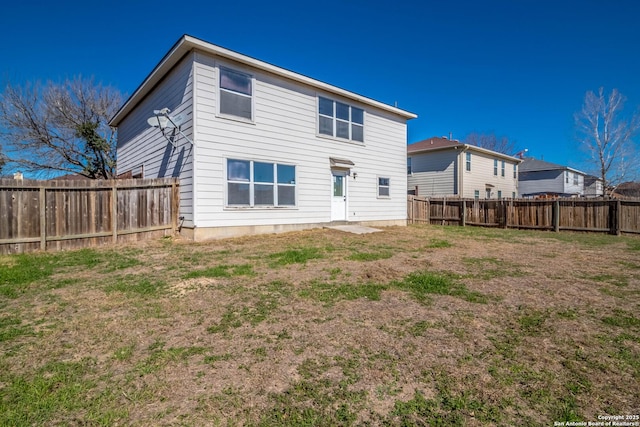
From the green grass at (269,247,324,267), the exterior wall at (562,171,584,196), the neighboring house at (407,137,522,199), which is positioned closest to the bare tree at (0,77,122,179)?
the green grass at (269,247,324,267)

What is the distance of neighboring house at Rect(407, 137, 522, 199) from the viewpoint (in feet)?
70.4

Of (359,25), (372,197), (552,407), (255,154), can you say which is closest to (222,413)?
(552,407)

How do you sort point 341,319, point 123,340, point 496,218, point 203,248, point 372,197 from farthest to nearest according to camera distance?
1. point 496,218
2. point 372,197
3. point 203,248
4. point 341,319
5. point 123,340

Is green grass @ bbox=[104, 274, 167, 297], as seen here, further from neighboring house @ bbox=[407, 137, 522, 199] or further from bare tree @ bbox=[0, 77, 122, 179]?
neighboring house @ bbox=[407, 137, 522, 199]

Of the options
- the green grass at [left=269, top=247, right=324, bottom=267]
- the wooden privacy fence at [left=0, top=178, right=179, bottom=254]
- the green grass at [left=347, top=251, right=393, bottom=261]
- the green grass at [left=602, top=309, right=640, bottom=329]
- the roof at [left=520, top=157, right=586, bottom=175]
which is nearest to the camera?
the green grass at [left=602, top=309, right=640, bottom=329]

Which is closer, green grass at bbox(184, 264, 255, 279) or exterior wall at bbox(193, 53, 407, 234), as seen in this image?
green grass at bbox(184, 264, 255, 279)

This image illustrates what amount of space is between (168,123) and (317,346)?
29.4 feet

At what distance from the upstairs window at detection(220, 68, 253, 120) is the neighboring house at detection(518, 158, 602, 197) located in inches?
1316

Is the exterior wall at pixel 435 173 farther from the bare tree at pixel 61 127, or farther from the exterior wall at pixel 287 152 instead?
the bare tree at pixel 61 127

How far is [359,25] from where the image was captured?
13555 mm

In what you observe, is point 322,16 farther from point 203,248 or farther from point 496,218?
point 496,218

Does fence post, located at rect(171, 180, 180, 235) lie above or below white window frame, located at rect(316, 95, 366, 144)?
below

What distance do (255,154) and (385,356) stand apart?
27.5ft

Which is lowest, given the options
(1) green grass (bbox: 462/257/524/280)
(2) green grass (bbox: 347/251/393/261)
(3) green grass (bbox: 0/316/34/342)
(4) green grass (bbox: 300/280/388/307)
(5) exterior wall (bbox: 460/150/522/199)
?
(3) green grass (bbox: 0/316/34/342)
